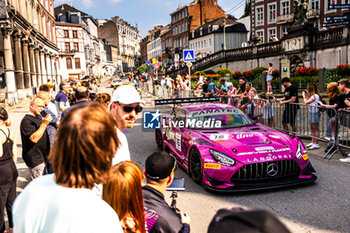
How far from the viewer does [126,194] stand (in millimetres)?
1987

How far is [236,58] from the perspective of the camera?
3462cm

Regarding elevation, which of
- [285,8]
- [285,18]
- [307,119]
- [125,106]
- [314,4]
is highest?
[285,8]

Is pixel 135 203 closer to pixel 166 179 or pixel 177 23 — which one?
pixel 166 179

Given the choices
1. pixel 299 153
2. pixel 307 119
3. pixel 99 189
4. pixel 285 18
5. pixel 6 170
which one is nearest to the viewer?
pixel 99 189

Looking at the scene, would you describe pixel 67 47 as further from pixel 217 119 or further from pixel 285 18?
pixel 217 119

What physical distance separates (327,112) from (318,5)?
43325mm

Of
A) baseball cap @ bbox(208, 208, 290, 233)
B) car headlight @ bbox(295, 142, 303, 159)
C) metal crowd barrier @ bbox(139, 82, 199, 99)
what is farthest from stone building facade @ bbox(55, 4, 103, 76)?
baseball cap @ bbox(208, 208, 290, 233)

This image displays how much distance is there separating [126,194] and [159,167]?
2.47 feet

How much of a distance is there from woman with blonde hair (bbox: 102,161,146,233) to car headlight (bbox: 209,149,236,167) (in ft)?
11.8

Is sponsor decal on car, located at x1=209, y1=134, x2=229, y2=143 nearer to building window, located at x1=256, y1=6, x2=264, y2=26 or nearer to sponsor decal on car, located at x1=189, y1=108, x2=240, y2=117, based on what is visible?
sponsor decal on car, located at x1=189, y1=108, x2=240, y2=117

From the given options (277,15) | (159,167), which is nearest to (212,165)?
(159,167)

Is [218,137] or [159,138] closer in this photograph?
[218,137]

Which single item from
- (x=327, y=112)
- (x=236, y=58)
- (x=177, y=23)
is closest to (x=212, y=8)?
(x=177, y=23)

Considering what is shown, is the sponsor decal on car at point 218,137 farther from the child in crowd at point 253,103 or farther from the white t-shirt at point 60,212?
the child in crowd at point 253,103
